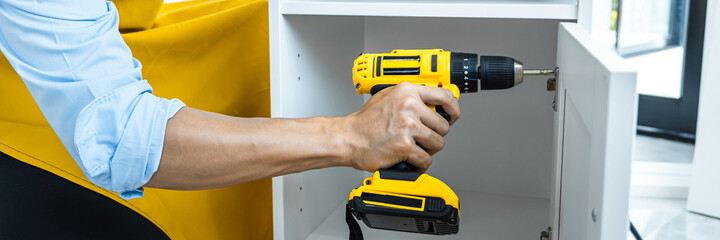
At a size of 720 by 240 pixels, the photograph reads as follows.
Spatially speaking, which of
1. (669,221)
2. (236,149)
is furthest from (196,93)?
(669,221)

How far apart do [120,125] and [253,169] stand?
15 centimetres

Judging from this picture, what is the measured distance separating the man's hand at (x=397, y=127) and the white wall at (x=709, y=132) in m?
1.36

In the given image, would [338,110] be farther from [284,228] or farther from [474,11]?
[474,11]

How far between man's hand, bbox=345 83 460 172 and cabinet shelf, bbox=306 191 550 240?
0.33 meters

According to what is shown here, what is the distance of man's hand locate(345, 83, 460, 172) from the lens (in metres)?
0.71

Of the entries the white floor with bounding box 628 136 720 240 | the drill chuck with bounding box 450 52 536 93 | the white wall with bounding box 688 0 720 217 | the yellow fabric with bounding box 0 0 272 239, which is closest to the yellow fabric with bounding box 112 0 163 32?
the yellow fabric with bounding box 0 0 272 239

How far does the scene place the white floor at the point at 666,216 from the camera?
5.61 feet

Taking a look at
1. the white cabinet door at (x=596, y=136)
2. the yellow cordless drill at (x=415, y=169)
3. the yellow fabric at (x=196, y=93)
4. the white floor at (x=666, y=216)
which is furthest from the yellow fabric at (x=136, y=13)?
the white floor at (x=666, y=216)

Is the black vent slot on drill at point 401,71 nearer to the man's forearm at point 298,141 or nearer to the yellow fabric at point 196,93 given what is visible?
the man's forearm at point 298,141

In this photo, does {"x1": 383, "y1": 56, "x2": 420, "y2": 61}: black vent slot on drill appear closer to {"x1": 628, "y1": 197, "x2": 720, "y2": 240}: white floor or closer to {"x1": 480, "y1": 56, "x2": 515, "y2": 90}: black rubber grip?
{"x1": 480, "y1": 56, "x2": 515, "y2": 90}: black rubber grip

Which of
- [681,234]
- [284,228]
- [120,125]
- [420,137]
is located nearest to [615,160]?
[420,137]

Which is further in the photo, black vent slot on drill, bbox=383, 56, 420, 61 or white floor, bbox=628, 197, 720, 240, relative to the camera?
white floor, bbox=628, 197, 720, 240

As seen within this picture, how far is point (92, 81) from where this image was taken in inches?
22.5

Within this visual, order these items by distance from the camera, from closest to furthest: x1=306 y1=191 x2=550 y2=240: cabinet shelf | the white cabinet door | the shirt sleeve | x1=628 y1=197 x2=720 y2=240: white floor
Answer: the white cabinet door
the shirt sleeve
x1=306 y1=191 x2=550 y2=240: cabinet shelf
x1=628 y1=197 x2=720 y2=240: white floor
